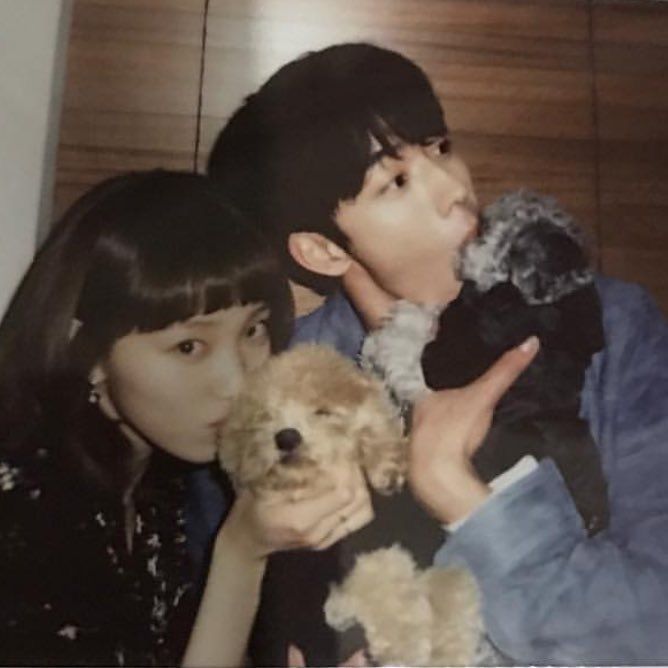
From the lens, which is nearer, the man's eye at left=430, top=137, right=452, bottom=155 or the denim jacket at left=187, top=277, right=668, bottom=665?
the denim jacket at left=187, top=277, right=668, bottom=665

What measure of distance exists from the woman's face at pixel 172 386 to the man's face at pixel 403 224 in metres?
0.20

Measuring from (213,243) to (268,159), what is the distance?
12 centimetres

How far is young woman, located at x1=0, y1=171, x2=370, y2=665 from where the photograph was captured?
45.1 inches

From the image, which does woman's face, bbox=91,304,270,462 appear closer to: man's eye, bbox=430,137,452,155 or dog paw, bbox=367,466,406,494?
dog paw, bbox=367,466,406,494

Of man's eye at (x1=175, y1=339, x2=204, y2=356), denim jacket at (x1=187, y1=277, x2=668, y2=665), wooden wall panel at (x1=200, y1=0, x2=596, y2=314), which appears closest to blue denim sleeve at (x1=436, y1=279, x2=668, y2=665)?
denim jacket at (x1=187, y1=277, x2=668, y2=665)

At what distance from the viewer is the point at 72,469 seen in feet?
3.86

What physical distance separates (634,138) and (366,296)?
401 mm

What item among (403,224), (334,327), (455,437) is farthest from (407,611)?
(403,224)

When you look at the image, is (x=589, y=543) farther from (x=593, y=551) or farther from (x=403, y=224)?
(x=403, y=224)

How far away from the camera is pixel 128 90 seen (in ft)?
4.30

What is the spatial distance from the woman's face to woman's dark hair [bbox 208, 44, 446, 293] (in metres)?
0.14

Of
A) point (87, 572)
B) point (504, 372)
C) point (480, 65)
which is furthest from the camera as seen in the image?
point (480, 65)

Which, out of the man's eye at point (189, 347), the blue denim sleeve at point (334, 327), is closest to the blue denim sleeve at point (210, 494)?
the blue denim sleeve at point (334, 327)

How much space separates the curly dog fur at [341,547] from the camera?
45.7 inches
